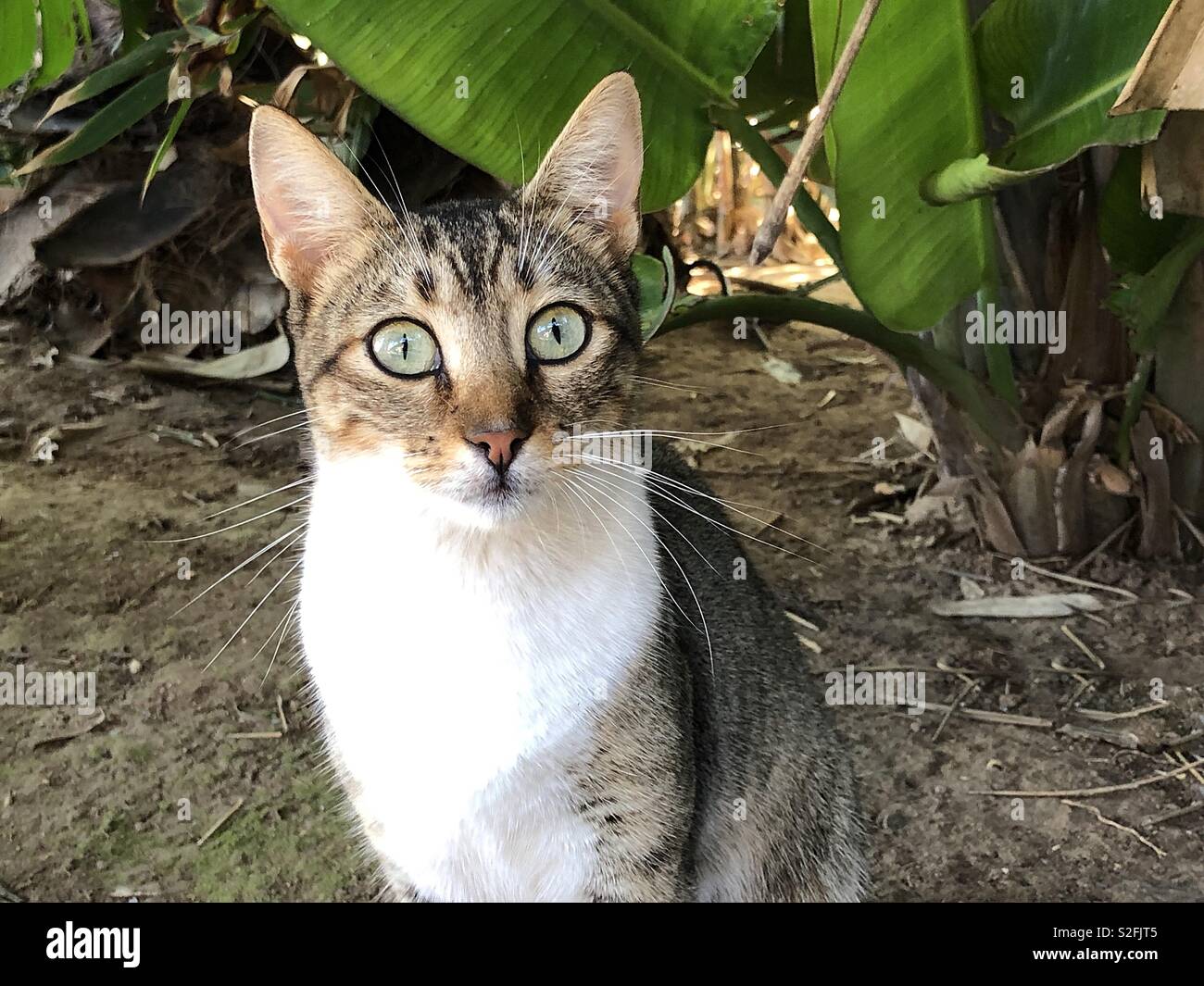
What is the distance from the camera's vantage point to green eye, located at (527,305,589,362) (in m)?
0.76

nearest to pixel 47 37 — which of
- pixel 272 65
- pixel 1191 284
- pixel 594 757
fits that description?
pixel 272 65

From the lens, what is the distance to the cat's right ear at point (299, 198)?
2.34 feet

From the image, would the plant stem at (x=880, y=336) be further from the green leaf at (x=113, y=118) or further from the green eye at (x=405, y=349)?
the green leaf at (x=113, y=118)

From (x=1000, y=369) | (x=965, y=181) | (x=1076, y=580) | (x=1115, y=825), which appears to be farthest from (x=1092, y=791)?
(x=965, y=181)

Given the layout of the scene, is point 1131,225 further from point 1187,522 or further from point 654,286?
point 654,286

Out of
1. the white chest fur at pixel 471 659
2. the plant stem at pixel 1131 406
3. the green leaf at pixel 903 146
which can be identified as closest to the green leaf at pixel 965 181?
the green leaf at pixel 903 146

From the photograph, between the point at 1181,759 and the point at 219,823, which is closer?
the point at 219,823

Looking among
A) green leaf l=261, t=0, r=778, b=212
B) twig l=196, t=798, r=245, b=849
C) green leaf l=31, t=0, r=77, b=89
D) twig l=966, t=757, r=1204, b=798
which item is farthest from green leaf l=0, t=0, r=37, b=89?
twig l=966, t=757, r=1204, b=798

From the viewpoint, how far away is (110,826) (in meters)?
0.96

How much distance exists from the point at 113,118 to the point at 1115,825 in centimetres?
118

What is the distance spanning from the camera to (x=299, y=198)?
745 mm

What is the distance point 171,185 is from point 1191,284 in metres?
1.32

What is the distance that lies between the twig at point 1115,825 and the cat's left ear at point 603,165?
0.73 m

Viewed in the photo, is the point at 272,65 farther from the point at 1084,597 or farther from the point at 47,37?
the point at 1084,597
